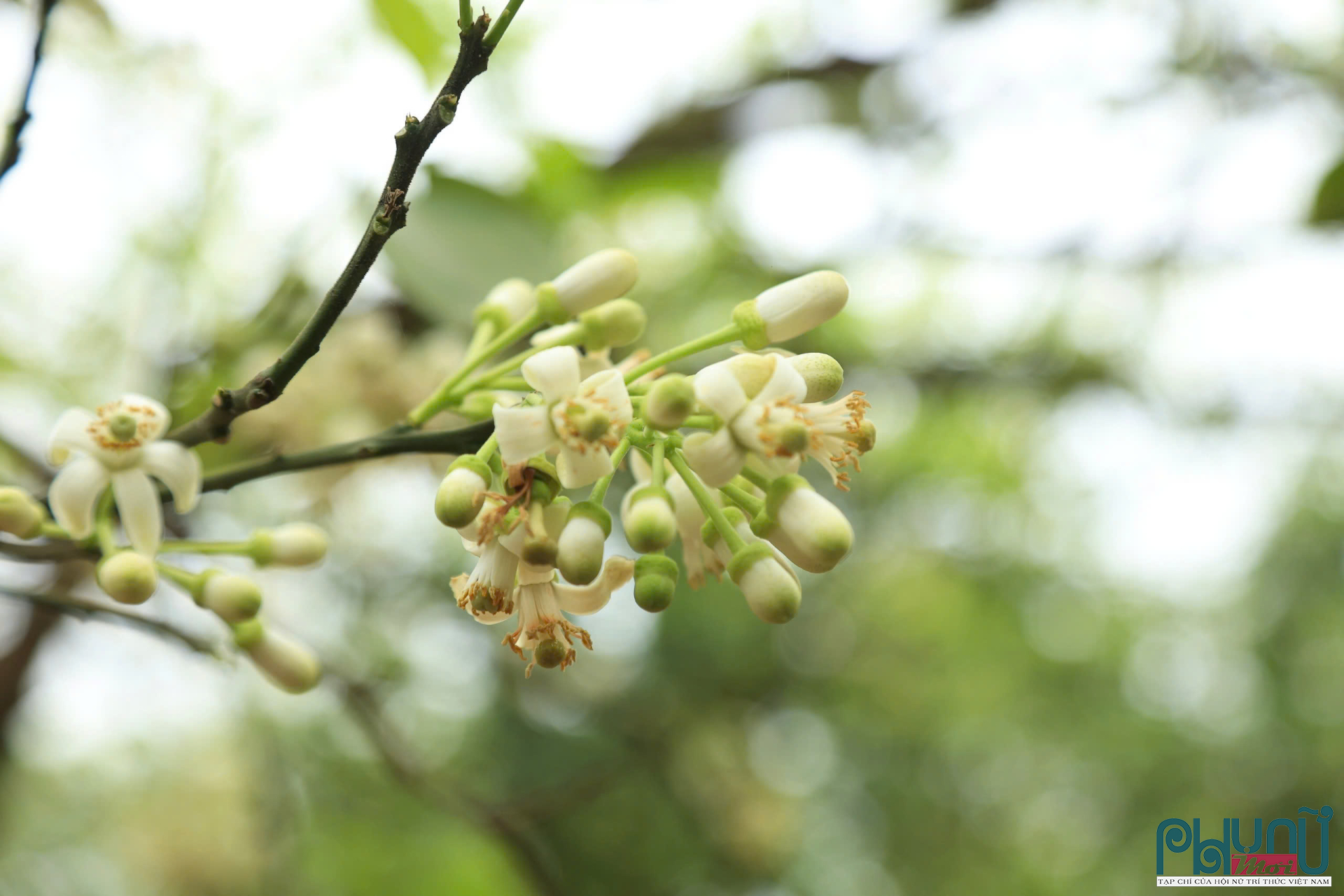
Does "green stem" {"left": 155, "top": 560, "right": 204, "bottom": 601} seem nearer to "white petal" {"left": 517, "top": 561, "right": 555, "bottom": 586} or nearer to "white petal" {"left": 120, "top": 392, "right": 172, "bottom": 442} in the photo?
"white petal" {"left": 120, "top": 392, "right": 172, "bottom": 442}

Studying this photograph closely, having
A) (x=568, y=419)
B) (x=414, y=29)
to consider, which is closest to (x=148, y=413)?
(x=568, y=419)

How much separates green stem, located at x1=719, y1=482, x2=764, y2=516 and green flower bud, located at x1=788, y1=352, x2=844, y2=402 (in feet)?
0.24

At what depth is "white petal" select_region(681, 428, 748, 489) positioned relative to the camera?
54cm

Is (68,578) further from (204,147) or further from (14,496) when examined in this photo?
(14,496)

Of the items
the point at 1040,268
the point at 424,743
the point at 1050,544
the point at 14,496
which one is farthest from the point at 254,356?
the point at 1050,544

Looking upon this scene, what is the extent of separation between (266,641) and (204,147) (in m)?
1.17

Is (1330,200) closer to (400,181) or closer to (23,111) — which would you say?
(400,181)

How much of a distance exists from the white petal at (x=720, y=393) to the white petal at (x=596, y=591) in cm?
15

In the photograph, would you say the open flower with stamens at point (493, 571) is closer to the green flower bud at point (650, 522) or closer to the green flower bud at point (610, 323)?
the green flower bud at point (650, 522)

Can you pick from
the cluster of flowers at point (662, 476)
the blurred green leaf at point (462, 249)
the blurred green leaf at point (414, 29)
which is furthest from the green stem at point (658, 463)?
the blurred green leaf at point (414, 29)

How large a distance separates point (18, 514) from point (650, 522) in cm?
44

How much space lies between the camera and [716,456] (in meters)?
0.54
